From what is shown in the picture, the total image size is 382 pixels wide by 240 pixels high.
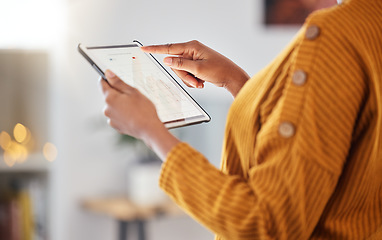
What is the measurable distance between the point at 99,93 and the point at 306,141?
68.6 inches

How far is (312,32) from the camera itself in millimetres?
581

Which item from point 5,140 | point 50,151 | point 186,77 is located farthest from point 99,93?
point 186,77

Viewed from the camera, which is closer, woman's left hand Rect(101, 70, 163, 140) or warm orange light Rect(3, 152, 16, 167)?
woman's left hand Rect(101, 70, 163, 140)

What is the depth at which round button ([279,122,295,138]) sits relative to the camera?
1.86 feet

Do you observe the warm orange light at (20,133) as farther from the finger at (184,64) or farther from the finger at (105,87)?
the finger at (105,87)

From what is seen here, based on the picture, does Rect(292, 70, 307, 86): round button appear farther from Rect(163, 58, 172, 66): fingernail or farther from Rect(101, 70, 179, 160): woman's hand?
Rect(163, 58, 172, 66): fingernail

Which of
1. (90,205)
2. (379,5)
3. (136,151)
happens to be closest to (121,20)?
(136,151)

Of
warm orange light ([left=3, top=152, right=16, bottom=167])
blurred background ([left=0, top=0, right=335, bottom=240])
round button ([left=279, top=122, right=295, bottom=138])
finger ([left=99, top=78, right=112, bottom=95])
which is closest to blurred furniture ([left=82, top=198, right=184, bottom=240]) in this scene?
blurred background ([left=0, top=0, right=335, bottom=240])

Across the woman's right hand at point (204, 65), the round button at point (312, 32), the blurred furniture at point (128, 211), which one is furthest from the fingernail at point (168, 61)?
the blurred furniture at point (128, 211)

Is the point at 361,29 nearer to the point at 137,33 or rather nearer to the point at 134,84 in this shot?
the point at 134,84

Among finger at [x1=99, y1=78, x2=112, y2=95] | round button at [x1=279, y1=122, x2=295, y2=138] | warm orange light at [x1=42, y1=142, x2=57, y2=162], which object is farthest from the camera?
warm orange light at [x1=42, y1=142, x2=57, y2=162]

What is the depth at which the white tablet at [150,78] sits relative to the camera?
0.73 m

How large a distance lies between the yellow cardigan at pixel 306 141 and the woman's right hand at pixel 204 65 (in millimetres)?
279

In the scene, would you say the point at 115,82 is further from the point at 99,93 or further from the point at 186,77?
the point at 99,93
